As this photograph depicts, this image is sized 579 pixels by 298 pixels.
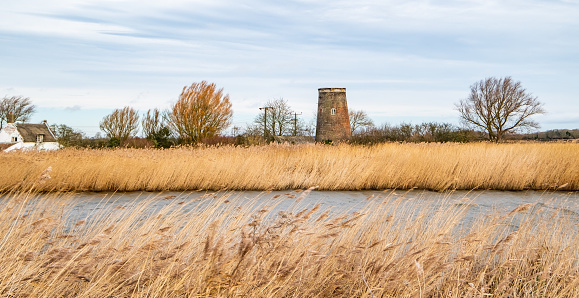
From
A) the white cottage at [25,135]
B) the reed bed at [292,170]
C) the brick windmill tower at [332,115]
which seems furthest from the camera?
the white cottage at [25,135]

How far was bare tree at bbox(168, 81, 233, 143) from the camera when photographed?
107ft

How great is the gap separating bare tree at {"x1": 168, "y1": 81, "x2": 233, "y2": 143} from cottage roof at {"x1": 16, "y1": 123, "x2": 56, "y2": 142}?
14.6 m

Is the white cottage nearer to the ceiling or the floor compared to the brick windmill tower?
nearer to the floor

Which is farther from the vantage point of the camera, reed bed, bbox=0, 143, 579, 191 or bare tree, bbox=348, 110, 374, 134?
bare tree, bbox=348, 110, 374, 134

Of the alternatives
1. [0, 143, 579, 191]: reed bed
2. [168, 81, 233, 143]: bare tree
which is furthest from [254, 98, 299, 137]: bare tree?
[0, 143, 579, 191]: reed bed

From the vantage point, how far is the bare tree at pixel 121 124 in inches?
1555

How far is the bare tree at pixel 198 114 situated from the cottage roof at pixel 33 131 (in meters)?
14.6

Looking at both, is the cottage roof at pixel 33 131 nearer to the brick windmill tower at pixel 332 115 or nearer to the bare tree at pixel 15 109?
the bare tree at pixel 15 109

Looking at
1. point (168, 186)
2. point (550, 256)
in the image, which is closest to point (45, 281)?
point (550, 256)

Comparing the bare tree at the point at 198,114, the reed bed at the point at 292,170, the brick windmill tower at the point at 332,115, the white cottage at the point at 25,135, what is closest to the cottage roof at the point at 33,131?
the white cottage at the point at 25,135

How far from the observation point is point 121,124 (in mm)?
39844

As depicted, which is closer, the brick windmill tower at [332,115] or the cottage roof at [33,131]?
the brick windmill tower at [332,115]

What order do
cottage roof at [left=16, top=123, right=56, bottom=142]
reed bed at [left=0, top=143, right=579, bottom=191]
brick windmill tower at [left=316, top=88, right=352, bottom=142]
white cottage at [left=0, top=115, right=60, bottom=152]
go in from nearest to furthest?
reed bed at [left=0, top=143, right=579, bottom=191], brick windmill tower at [left=316, top=88, right=352, bottom=142], white cottage at [left=0, top=115, right=60, bottom=152], cottage roof at [left=16, top=123, right=56, bottom=142]

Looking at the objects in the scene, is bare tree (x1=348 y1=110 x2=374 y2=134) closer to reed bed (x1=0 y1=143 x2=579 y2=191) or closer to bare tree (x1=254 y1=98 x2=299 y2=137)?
bare tree (x1=254 y1=98 x2=299 y2=137)
